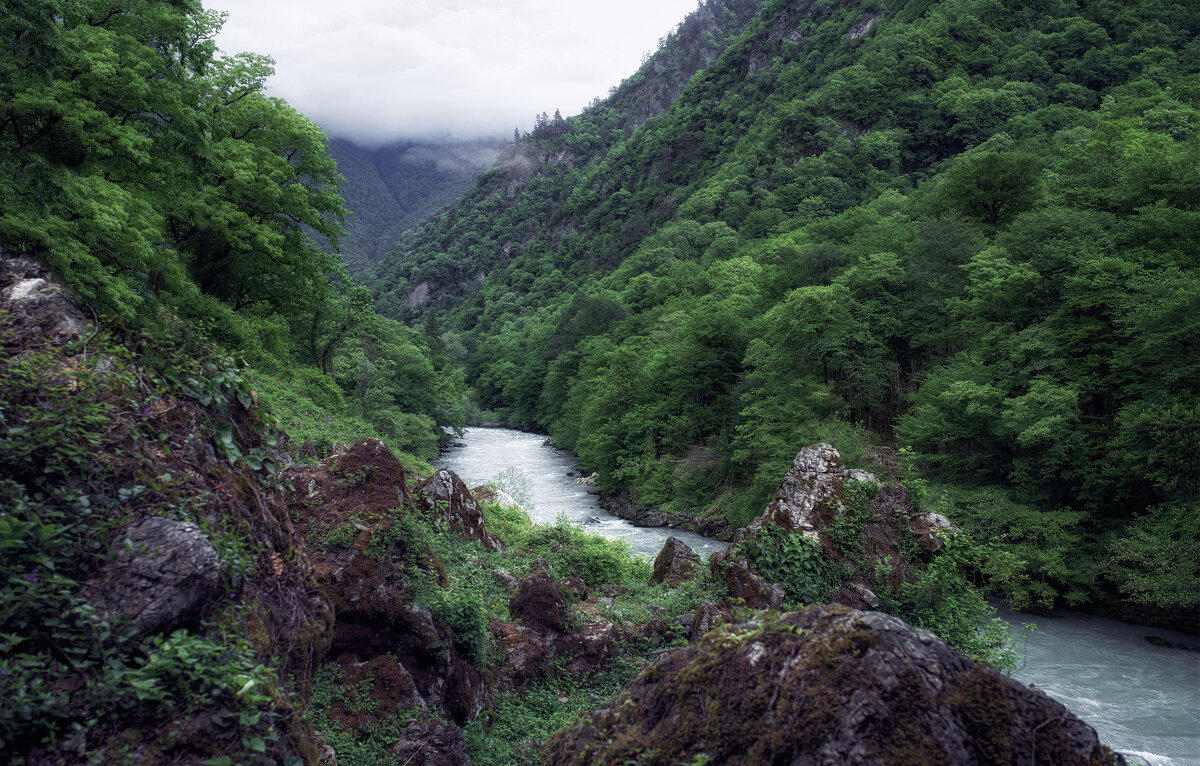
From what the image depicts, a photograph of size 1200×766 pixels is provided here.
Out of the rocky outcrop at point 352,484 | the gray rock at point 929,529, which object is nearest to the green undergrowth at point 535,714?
the rocky outcrop at point 352,484

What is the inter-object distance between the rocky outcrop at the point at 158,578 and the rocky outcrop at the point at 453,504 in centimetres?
824

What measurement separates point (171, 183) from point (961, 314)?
89.1 ft

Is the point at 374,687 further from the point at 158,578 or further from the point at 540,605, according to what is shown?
the point at 158,578

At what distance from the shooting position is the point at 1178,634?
17125mm

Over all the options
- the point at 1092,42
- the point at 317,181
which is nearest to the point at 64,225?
the point at 317,181

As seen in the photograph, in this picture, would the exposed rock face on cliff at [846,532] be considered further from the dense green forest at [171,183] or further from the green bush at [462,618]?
the dense green forest at [171,183]

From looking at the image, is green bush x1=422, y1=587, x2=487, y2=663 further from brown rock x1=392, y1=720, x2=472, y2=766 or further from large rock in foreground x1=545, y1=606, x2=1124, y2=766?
large rock in foreground x1=545, y1=606, x2=1124, y2=766

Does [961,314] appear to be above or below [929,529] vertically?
above

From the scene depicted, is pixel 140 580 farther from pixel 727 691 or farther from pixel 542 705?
pixel 542 705

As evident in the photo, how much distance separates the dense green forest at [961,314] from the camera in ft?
62.4

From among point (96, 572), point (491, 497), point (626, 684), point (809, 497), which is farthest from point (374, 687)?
point (491, 497)

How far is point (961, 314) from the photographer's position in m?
25.1

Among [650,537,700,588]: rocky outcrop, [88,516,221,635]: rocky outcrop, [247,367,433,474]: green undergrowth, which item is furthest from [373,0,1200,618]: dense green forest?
[247,367,433,474]: green undergrowth

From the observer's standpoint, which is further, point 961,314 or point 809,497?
point 961,314
